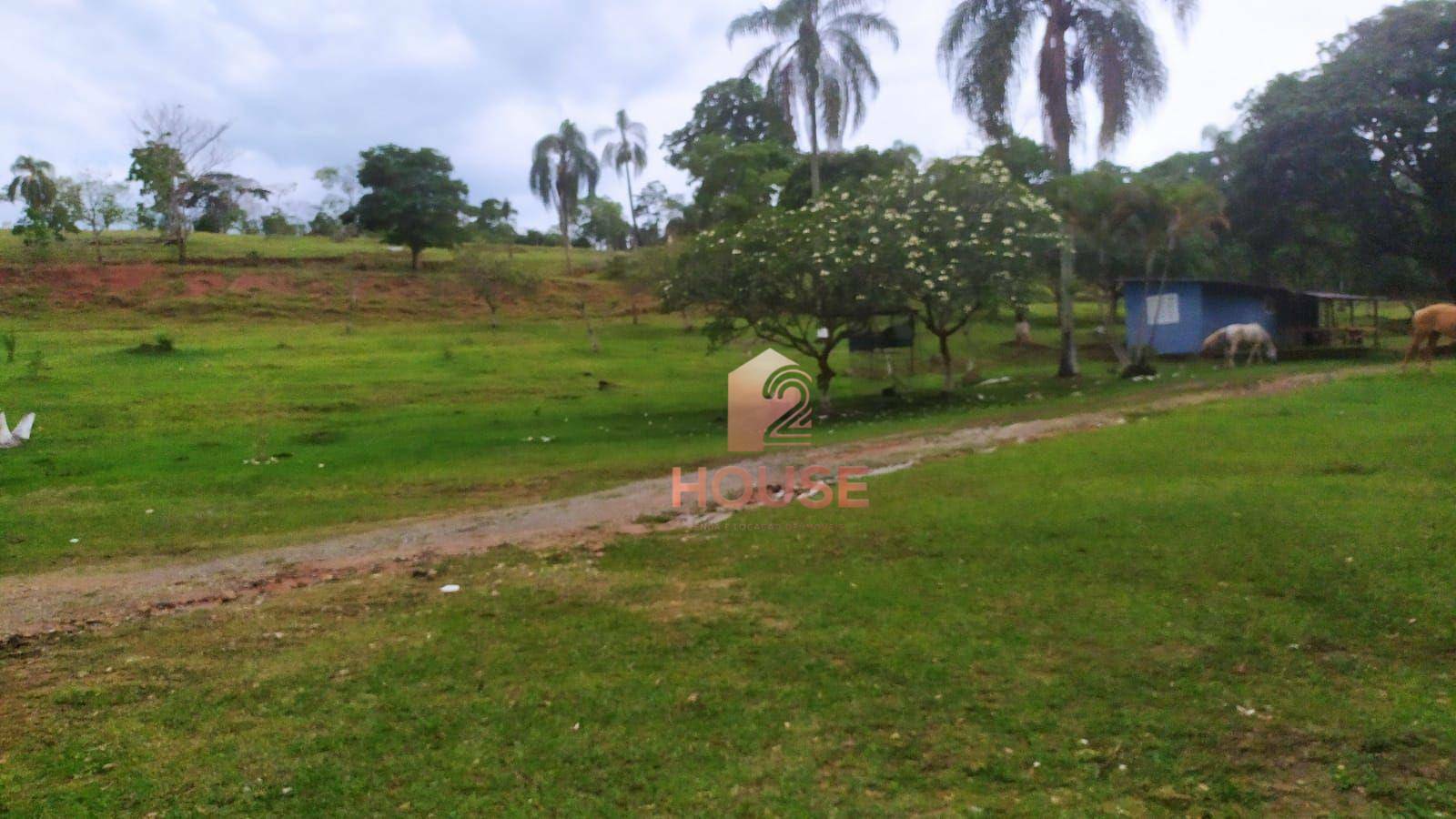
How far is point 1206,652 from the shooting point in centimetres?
583

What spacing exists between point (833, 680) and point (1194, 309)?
31490mm

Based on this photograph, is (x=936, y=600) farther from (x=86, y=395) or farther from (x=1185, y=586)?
(x=86, y=395)

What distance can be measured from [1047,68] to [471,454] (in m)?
19.7

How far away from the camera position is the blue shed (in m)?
32.2

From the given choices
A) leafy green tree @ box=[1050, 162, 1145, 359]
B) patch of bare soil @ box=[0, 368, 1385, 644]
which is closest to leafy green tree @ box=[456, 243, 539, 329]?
leafy green tree @ box=[1050, 162, 1145, 359]

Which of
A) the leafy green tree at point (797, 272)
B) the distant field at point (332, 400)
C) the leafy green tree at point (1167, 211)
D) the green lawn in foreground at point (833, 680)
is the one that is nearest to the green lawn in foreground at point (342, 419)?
the distant field at point (332, 400)

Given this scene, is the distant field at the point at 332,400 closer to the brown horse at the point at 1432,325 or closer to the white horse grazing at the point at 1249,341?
the white horse grazing at the point at 1249,341

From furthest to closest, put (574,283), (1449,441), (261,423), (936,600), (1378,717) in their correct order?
(574,283)
(261,423)
(1449,441)
(936,600)
(1378,717)

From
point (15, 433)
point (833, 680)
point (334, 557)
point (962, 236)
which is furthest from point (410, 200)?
point (833, 680)

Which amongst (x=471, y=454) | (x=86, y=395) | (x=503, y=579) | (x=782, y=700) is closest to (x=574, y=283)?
(x=86, y=395)

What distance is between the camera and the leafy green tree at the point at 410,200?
174 feet

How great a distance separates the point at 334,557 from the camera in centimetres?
993

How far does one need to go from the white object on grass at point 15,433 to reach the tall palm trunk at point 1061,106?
25235mm

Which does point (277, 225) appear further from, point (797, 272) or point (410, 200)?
point (797, 272)
